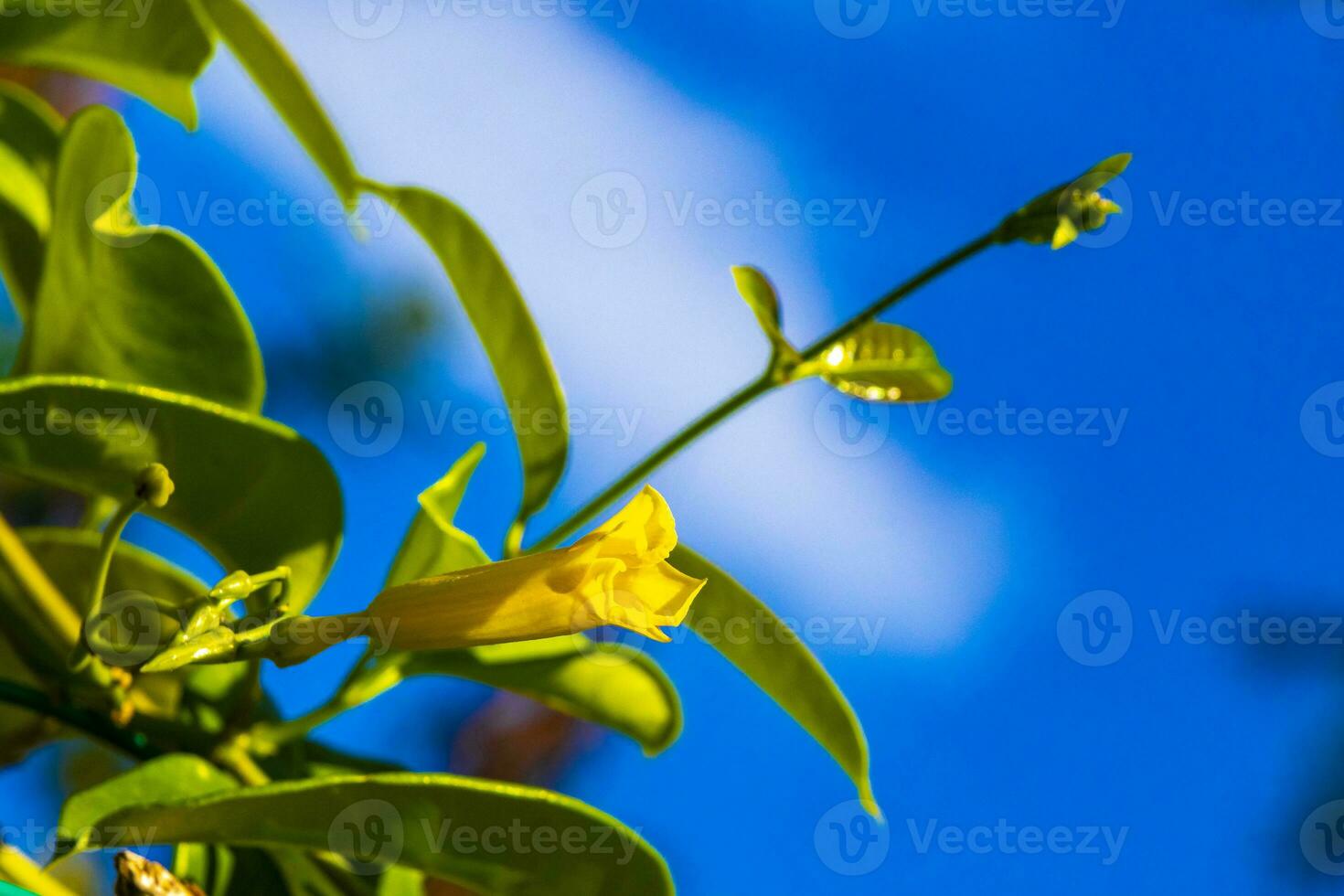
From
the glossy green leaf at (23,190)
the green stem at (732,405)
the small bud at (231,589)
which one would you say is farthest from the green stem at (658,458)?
the glossy green leaf at (23,190)

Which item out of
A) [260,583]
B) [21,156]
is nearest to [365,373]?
[21,156]

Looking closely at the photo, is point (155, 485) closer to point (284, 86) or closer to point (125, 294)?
point (125, 294)

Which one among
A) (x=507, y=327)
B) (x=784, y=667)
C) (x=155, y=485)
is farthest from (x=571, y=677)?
(x=155, y=485)

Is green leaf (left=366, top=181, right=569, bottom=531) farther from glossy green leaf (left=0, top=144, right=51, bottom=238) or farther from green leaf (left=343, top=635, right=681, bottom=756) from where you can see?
glossy green leaf (left=0, top=144, right=51, bottom=238)

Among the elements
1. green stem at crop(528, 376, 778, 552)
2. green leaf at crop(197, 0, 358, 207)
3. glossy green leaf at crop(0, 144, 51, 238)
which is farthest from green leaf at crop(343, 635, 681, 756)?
glossy green leaf at crop(0, 144, 51, 238)

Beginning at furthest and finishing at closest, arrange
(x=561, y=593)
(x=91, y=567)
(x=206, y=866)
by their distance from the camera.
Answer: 1. (x=91, y=567)
2. (x=206, y=866)
3. (x=561, y=593)

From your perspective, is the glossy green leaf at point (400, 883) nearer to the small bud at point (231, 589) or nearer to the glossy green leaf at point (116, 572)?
the glossy green leaf at point (116, 572)

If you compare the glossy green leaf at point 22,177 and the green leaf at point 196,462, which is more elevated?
the glossy green leaf at point 22,177
